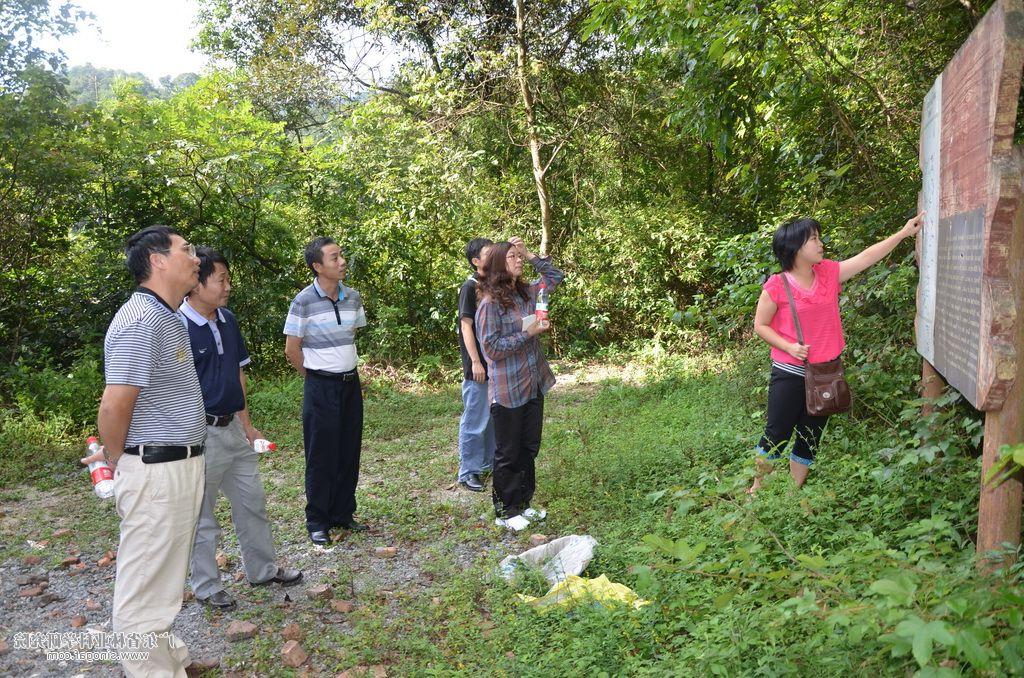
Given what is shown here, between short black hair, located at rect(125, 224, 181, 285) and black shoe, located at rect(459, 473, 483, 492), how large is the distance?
3.50 m

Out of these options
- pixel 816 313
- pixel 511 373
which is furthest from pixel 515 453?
pixel 816 313

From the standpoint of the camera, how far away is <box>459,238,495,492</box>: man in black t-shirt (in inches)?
242

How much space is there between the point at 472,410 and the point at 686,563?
3940mm

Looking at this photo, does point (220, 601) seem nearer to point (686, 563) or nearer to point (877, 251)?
point (686, 563)

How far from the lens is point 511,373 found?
16.8 ft

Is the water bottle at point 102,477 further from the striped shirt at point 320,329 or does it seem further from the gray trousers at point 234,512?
the striped shirt at point 320,329

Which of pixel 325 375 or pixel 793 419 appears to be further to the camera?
pixel 325 375

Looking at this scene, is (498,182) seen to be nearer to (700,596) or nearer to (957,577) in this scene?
(700,596)

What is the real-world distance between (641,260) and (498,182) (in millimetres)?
2740

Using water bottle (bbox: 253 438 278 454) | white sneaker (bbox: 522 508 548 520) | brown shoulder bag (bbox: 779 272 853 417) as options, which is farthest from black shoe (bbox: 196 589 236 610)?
brown shoulder bag (bbox: 779 272 853 417)

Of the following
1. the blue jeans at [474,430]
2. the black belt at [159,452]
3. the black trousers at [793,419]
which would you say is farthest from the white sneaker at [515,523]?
the black belt at [159,452]

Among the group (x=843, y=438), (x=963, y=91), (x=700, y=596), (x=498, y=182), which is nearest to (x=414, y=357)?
(x=498, y=182)

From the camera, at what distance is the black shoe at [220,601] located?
14.1ft

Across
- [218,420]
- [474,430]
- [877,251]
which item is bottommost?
[474,430]
